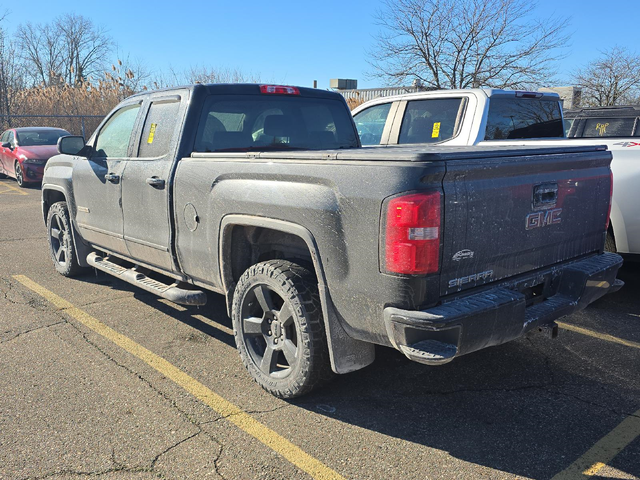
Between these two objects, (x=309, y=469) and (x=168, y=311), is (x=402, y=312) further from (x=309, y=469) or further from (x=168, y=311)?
(x=168, y=311)

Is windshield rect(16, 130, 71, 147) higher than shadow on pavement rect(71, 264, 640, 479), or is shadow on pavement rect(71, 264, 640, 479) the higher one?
windshield rect(16, 130, 71, 147)

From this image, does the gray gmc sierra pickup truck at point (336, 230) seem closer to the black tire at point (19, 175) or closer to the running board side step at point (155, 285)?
the running board side step at point (155, 285)

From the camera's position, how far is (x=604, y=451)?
2979 mm

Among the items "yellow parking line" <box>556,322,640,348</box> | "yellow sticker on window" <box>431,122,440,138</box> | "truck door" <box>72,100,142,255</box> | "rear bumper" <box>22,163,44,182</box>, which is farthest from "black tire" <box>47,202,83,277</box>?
"rear bumper" <box>22,163,44,182</box>

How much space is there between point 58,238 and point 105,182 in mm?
1763

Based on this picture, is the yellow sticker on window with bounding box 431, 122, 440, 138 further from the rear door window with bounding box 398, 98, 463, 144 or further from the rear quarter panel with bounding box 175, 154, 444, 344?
the rear quarter panel with bounding box 175, 154, 444, 344

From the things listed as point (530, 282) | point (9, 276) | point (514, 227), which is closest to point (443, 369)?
point (530, 282)

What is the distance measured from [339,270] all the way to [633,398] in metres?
2.13

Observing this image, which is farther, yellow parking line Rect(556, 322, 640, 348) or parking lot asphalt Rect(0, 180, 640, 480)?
yellow parking line Rect(556, 322, 640, 348)

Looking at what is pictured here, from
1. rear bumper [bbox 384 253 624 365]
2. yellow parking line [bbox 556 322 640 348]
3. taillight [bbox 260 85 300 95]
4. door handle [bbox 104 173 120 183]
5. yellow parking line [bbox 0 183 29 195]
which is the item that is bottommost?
yellow parking line [bbox 556 322 640 348]

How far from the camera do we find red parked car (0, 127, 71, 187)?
605 inches

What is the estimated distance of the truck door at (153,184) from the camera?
433cm

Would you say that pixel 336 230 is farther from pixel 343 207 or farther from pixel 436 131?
pixel 436 131

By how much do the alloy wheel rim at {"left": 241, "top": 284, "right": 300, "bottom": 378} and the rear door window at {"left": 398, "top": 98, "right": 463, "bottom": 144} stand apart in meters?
3.52
